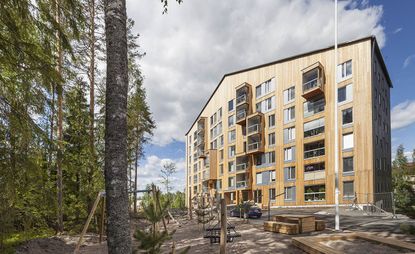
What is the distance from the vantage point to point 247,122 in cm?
4647

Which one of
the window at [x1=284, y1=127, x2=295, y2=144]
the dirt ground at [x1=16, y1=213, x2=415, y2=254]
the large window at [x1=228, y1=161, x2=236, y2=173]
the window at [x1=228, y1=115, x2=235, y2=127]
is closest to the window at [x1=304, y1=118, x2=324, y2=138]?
the window at [x1=284, y1=127, x2=295, y2=144]

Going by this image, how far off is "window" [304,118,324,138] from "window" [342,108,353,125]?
2517mm

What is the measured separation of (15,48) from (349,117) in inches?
1264

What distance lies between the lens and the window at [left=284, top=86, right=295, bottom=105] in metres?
39.8

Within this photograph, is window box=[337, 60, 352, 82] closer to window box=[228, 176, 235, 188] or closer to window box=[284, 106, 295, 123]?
window box=[284, 106, 295, 123]

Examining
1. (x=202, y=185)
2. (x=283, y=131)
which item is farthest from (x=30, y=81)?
(x=202, y=185)

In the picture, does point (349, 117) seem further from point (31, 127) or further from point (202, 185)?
point (202, 185)

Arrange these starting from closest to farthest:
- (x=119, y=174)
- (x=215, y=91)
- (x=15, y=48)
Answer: (x=119, y=174), (x=15, y=48), (x=215, y=91)

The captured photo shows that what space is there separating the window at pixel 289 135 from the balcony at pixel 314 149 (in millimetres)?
2429

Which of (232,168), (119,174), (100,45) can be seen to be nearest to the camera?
(119,174)

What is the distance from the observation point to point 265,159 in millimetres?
43688

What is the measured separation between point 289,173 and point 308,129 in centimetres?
598

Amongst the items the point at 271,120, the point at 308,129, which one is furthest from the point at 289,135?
the point at 271,120

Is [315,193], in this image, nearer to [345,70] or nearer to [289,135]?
[289,135]
